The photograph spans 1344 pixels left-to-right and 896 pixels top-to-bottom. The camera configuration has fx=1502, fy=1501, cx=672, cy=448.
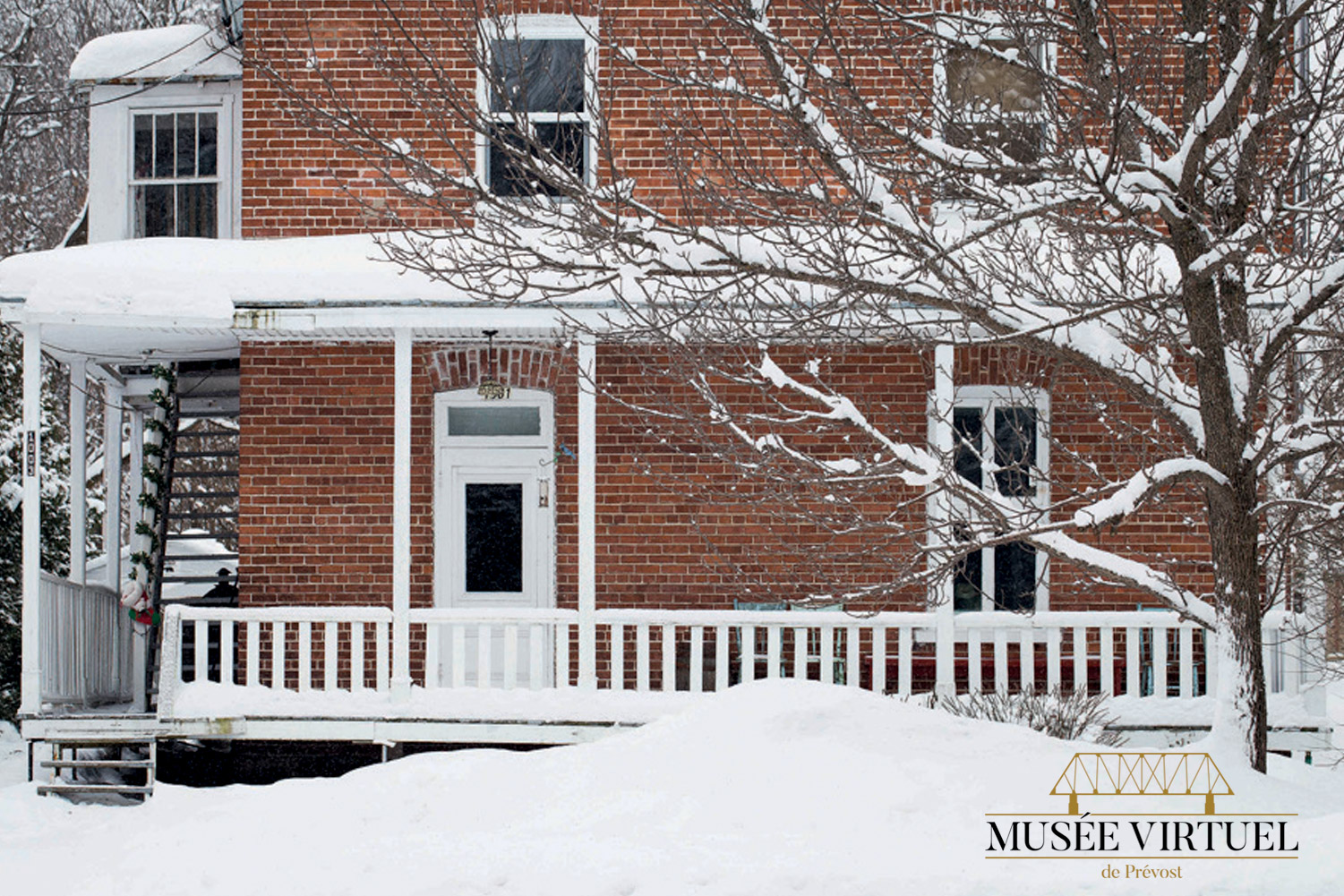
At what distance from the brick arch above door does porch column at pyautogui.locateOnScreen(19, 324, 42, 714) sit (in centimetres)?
295

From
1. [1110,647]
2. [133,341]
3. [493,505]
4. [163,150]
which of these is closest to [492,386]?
[493,505]

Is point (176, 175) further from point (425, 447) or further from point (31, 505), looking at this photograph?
point (31, 505)

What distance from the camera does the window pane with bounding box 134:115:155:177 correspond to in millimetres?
12750

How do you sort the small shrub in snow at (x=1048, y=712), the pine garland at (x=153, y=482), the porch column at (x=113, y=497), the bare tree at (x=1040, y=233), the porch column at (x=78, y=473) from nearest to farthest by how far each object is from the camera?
the bare tree at (x=1040, y=233) → the small shrub in snow at (x=1048, y=712) → the porch column at (x=78, y=473) → the pine garland at (x=153, y=482) → the porch column at (x=113, y=497)

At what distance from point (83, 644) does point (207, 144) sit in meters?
4.30

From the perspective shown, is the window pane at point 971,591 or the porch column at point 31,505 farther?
the window pane at point 971,591

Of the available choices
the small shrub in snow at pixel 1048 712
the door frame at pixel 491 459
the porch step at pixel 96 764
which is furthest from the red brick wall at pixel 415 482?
the small shrub in snow at pixel 1048 712

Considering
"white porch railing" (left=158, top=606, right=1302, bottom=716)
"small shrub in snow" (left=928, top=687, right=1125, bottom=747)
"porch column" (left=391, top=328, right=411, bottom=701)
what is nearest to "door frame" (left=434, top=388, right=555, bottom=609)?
"white porch railing" (left=158, top=606, right=1302, bottom=716)

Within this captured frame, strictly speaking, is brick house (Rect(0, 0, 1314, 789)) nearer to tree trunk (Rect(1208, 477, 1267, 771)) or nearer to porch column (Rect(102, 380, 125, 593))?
porch column (Rect(102, 380, 125, 593))

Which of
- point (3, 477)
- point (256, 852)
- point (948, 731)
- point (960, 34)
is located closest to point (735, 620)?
point (948, 731)

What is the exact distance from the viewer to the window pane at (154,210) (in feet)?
41.7

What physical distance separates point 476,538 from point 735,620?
2.87 metres

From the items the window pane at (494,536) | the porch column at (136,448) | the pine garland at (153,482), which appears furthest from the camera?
the porch column at (136,448)

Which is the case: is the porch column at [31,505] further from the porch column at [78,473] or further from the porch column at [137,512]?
the porch column at [137,512]
